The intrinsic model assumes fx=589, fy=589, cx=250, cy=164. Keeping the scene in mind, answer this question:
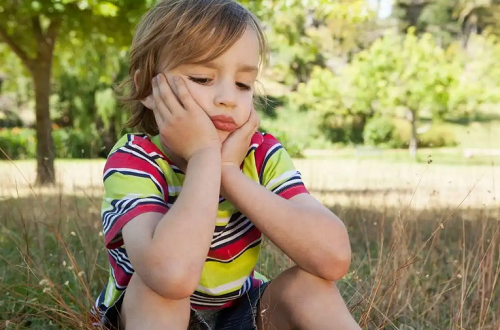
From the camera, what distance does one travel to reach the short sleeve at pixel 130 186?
1.46 meters

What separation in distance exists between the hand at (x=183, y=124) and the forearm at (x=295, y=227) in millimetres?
132

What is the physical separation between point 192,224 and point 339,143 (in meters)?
20.4

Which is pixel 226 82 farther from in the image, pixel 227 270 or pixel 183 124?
pixel 227 270

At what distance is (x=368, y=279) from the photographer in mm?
2682

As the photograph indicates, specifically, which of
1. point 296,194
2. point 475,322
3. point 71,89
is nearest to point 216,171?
point 296,194

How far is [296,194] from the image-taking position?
1617 millimetres

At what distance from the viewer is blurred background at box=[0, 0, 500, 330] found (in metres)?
2.34

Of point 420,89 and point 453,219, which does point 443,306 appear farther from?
point 420,89

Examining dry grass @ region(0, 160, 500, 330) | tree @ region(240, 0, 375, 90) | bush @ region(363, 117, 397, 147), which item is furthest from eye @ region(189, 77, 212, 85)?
bush @ region(363, 117, 397, 147)

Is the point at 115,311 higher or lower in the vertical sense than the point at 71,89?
higher

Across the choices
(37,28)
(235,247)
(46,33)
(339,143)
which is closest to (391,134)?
(339,143)

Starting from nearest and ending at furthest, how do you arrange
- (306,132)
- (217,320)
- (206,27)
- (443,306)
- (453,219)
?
1. (206,27)
2. (217,320)
3. (443,306)
4. (453,219)
5. (306,132)

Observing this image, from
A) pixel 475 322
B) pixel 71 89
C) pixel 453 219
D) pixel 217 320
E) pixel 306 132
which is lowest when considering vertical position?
pixel 306 132

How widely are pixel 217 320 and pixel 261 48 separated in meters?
0.84
